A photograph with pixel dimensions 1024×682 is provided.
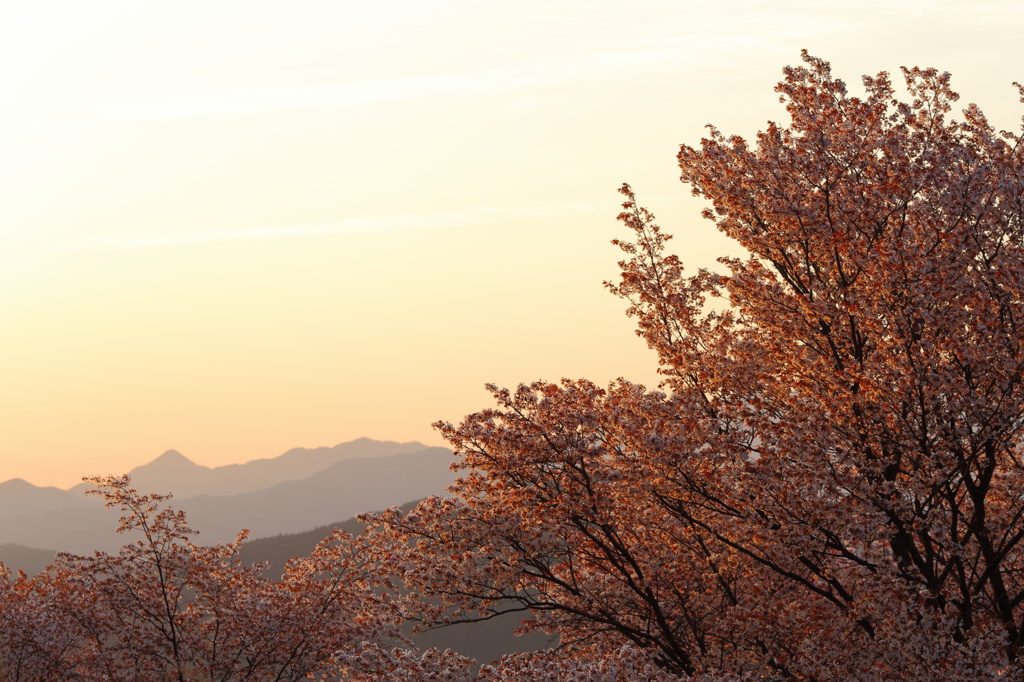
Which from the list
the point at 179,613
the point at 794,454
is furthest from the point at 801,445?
the point at 179,613

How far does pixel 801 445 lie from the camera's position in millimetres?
18844

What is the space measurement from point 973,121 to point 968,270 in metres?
4.99

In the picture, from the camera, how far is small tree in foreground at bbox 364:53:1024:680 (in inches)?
734

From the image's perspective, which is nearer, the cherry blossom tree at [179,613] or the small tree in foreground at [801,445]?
the small tree in foreground at [801,445]

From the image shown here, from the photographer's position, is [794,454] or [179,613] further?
[179,613]

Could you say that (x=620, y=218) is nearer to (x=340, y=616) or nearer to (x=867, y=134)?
(x=867, y=134)

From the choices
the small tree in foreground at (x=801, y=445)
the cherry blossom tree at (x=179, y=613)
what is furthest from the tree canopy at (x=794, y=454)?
the cherry blossom tree at (x=179, y=613)

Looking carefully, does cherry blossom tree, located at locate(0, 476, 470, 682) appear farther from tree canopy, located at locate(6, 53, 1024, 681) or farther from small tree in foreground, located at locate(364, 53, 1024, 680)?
small tree in foreground, located at locate(364, 53, 1024, 680)

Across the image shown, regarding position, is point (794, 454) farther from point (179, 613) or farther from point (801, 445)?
point (179, 613)

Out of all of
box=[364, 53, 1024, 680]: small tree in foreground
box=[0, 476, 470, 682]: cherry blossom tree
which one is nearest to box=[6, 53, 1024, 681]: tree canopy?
box=[364, 53, 1024, 680]: small tree in foreground

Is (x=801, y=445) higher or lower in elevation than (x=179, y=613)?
higher

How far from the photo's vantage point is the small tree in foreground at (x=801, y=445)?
18656 mm

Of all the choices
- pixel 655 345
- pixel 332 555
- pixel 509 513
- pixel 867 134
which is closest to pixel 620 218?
pixel 655 345

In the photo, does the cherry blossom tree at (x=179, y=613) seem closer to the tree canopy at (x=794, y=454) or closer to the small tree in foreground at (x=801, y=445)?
the tree canopy at (x=794, y=454)
